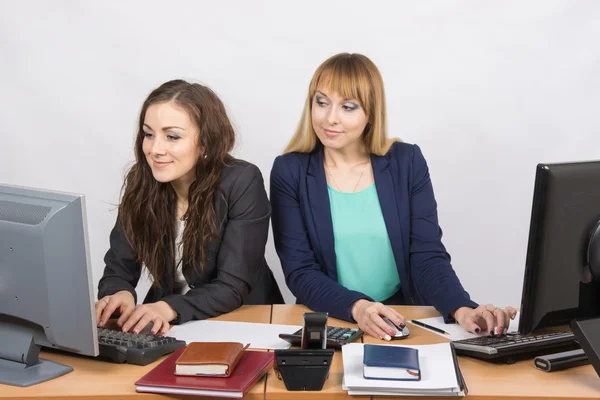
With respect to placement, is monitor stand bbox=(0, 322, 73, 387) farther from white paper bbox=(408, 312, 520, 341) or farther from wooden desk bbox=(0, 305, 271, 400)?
white paper bbox=(408, 312, 520, 341)

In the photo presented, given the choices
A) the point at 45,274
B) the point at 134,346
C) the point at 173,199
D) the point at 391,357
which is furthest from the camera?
the point at 173,199

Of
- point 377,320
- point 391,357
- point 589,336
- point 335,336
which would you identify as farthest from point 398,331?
point 589,336

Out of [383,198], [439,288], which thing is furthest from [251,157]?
[439,288]

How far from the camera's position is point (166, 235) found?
2533 millimetres

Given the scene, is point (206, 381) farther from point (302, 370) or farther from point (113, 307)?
point (113, 307)

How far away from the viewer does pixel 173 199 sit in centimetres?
256

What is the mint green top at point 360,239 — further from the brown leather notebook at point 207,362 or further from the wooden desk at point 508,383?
the brown leather notebook at point 207,362

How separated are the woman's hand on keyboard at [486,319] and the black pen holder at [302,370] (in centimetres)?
53

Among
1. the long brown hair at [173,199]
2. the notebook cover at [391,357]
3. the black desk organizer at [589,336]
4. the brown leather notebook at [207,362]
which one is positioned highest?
the long brown hair at [173,199]

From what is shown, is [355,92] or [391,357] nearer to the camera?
[391,357]

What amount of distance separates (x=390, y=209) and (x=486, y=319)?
26.5 inches

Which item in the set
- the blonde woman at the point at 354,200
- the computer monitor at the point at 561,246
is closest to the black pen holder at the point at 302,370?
the computer monitor at the point at 561,246

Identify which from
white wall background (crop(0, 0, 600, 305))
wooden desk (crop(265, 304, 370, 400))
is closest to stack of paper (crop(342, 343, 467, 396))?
wooden desk (crop(265, 304, 370, 400))

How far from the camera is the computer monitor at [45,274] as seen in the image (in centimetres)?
168
